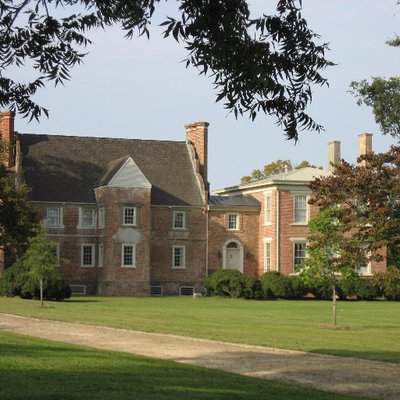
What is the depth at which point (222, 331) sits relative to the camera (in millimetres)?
30016

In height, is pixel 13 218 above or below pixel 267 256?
above

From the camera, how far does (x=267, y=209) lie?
2793 inches

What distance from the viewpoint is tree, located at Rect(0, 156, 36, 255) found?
34.7 metres

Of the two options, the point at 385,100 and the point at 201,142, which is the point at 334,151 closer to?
the point at 201,142

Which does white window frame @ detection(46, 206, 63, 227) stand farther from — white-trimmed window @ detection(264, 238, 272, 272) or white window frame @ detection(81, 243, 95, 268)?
white-trimmed window @ detection(264, 238, 272, 272)

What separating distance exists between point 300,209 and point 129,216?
39.5 ft

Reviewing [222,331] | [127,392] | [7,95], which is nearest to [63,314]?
[222,331]

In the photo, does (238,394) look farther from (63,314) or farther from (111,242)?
(111,242)

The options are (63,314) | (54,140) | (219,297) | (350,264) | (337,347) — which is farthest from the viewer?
(54,140)

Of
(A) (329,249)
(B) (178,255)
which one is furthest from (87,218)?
(A) (329,249)

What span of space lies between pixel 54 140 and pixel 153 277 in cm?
1198

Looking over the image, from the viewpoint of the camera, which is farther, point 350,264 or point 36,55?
point 350,264

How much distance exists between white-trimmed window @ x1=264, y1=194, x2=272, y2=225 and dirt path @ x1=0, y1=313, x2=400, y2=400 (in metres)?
41.3

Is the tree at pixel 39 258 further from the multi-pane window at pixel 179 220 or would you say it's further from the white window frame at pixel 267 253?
the white window frame at pixel 267 253
